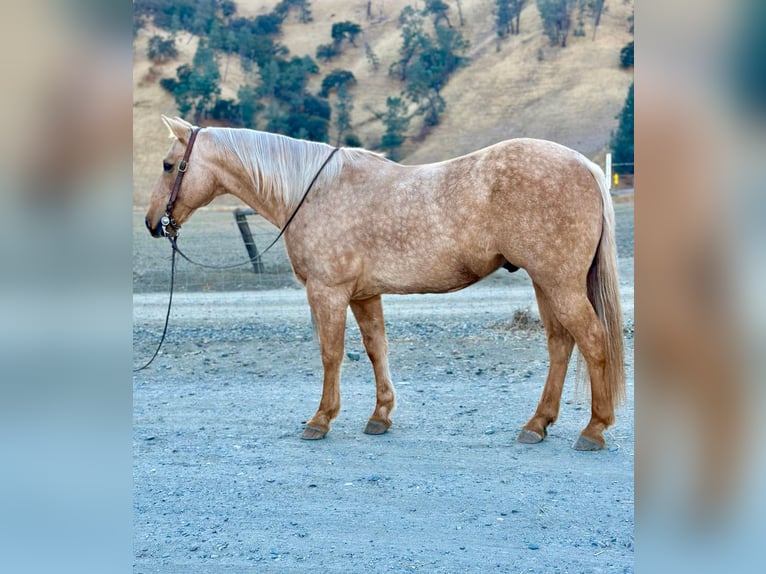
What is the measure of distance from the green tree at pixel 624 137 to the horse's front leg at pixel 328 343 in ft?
65.7

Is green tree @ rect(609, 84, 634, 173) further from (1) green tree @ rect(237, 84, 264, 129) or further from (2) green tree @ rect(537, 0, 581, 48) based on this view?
(1) green tree @ rect(237, 84, 264, 129)

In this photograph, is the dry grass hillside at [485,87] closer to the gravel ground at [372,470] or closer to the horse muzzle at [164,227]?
the gravel ground at [372,470]

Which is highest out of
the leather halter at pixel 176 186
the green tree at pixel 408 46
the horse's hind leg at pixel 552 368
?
the green tree at pixel 408 46

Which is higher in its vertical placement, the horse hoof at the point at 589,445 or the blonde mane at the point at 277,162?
the blonde mane at the point at 277,162

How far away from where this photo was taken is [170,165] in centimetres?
448

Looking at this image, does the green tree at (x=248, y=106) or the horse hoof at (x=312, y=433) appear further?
the green tree at (x=248, y=106)

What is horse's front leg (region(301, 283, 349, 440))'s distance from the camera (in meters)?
4.39

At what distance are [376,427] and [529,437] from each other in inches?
37.5

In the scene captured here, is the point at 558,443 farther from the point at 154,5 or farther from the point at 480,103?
the point at 154,5

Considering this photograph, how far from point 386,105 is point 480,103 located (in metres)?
4.00

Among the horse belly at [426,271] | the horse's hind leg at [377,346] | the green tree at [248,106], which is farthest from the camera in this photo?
the green tree at [248,106]

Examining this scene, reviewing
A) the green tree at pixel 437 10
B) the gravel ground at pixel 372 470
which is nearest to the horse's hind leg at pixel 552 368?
the gravel ground at pixel 372 470

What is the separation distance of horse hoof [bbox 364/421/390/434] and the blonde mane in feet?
4.82

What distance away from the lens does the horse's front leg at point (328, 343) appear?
14.4 feet
